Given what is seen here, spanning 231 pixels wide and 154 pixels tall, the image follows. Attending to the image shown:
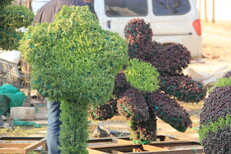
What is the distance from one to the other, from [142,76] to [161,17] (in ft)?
21.8

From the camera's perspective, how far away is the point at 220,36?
2459cm

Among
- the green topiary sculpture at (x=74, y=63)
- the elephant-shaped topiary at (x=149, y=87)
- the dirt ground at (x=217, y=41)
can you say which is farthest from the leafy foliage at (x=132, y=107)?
the dirt ground at (x=217, y=41)

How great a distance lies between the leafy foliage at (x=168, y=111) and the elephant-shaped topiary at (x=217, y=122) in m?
1.06

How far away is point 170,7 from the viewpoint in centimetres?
1199

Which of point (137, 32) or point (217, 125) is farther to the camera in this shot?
point (137, 32)

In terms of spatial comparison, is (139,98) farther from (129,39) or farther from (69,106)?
(69,106)

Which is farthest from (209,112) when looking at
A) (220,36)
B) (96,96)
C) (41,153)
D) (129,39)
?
(220,36)

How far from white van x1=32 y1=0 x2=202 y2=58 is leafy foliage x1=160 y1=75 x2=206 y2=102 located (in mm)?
6012

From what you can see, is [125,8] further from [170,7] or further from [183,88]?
[183,88]

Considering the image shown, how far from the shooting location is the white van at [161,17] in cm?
1167

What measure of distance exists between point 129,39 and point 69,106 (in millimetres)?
1784

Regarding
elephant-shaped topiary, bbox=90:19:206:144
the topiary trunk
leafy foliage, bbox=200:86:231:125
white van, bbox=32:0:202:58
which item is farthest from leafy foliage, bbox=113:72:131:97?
white van, bbox=32:0:202:58

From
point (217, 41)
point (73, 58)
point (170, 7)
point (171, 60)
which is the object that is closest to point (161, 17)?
Answer: point (170, 7)

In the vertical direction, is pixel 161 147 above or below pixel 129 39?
below
